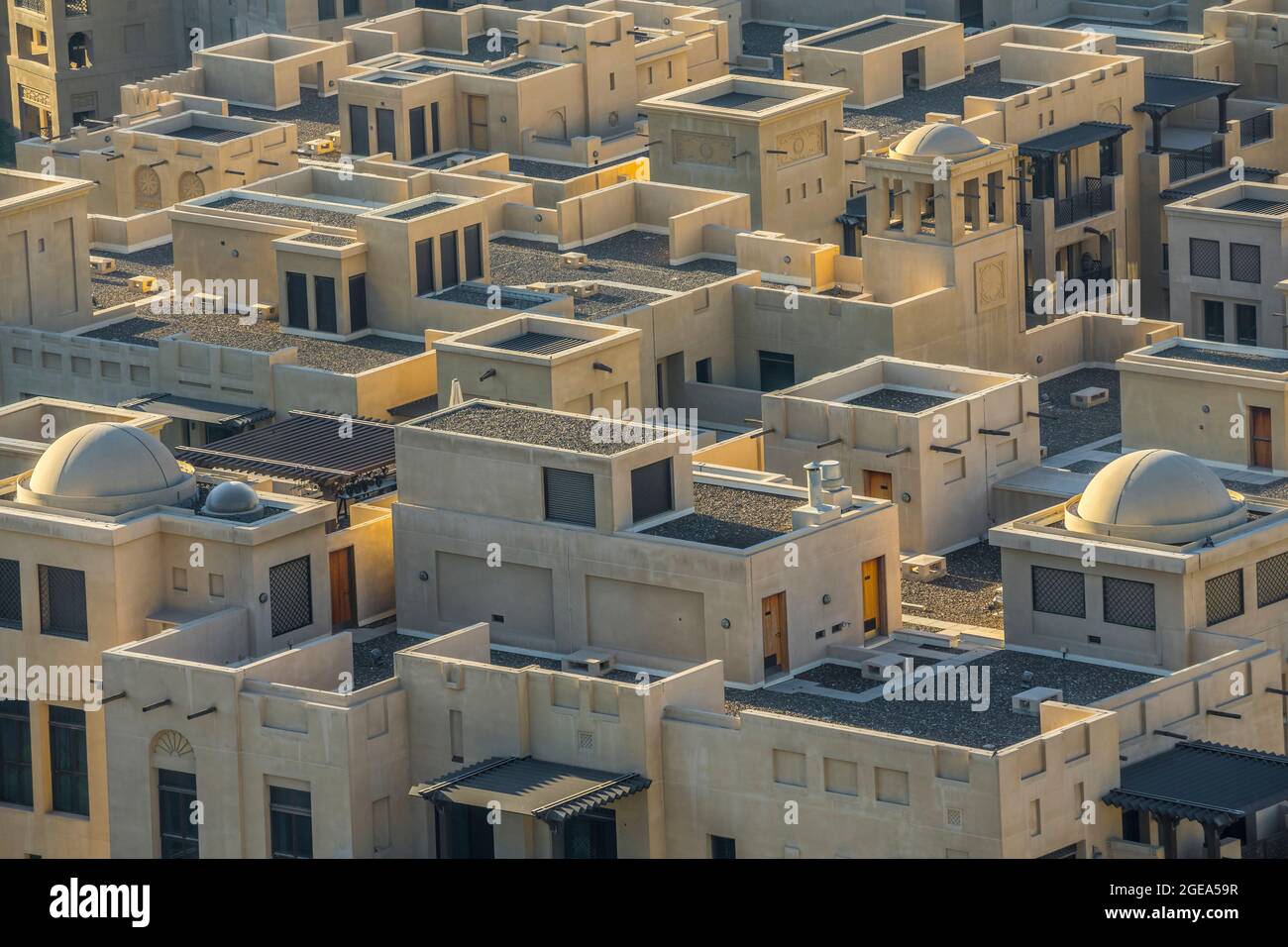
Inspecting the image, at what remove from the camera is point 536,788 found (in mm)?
101688

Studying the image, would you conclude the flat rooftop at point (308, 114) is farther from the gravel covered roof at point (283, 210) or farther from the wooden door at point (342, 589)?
the wooden door at point (342, 589)

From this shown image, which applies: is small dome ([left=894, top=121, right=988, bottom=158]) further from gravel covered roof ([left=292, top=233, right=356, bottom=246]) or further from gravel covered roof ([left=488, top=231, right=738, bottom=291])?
gravel covered roof ([left=292, top=233, right=356, bottom=246])

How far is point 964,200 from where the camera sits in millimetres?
135875

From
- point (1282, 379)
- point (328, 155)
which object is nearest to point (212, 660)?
point (1282, 379)

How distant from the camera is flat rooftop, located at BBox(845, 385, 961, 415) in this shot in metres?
122

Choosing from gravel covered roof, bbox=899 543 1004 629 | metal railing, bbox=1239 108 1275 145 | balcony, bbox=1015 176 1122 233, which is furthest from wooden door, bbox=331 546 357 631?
metal railing, bbox=1239 108 1275 145

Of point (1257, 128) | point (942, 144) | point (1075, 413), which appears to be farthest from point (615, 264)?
point (1257, 128)

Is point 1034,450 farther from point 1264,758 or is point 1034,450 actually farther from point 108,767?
point 108,767

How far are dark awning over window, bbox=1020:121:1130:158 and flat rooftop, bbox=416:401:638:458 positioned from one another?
46316mm

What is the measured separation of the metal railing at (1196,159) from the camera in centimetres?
16175

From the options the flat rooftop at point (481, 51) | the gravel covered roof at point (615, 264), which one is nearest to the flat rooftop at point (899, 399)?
the gravel covered roof at point (615, 264)

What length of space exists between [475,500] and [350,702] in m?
9.95

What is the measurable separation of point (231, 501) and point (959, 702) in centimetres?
2168

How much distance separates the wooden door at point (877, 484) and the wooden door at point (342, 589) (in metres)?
17.1
